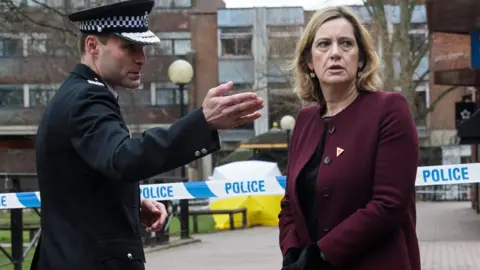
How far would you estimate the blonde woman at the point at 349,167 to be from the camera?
12.1 ft

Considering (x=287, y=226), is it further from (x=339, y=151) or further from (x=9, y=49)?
(x=9, y=49)

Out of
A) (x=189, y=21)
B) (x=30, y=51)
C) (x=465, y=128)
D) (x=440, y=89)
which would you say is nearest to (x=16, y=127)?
(x=189, y=21)

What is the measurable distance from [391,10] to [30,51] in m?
21.5

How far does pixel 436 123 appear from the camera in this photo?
65.2m

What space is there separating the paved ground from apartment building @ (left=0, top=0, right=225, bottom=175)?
28.5ft

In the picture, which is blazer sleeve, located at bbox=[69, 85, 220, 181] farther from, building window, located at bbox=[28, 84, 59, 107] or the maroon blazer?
building window, located at bbox=[28, 84, 59, 107]

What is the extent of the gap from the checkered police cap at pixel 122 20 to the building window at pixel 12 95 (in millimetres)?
55719

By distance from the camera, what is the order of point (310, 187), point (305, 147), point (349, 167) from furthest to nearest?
point (305, 147) → point (310, 187) → point (349, 167)

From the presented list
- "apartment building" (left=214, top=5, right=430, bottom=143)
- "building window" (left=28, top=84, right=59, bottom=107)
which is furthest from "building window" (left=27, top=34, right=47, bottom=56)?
"apartment building" (left=214, top=5, right=430, bottom=143)

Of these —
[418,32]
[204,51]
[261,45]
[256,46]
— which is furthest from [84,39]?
[204,51]

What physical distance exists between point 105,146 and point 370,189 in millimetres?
1050

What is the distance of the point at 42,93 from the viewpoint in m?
46.5

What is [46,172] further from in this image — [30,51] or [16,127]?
[16,127]

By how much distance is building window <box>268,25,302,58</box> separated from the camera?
5390 cm
